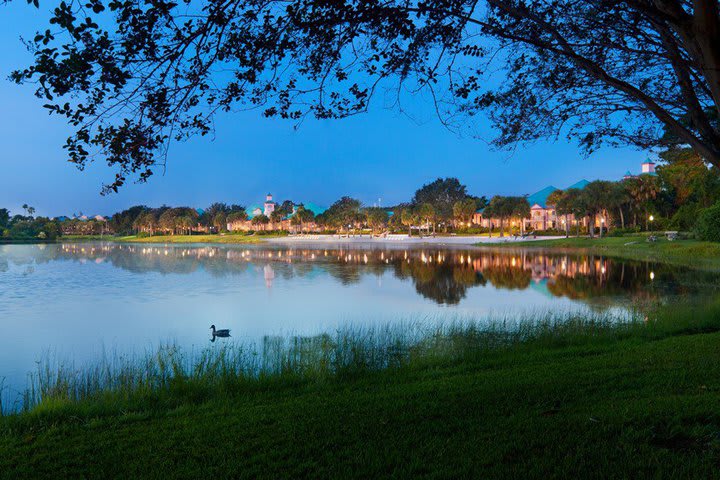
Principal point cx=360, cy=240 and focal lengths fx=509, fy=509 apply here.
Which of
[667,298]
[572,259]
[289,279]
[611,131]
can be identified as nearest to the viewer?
[611,131]

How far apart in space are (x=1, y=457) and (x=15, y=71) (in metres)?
3.43

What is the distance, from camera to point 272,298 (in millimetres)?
21359

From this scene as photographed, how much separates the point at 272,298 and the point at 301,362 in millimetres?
13066

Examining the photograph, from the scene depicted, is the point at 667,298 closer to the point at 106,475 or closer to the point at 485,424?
the point at 485,424

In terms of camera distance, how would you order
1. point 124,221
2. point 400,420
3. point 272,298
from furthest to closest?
point 124,221 → point 272,298 → point 400,420

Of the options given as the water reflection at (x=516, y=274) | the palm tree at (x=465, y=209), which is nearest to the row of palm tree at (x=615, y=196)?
the water reflection at (x=516, y=274)

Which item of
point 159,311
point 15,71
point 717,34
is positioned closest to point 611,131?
point 717,34

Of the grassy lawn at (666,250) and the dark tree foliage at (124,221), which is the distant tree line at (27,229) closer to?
the dark tree foliage at (124,221)

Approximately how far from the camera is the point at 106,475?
13.3 ft

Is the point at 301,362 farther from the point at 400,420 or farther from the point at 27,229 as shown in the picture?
the point at 27,229

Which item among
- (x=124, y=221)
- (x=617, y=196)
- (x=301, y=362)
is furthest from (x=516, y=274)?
(x=124, y=221)

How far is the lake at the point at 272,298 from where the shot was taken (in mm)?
14133

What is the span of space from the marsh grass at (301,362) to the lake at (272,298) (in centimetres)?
222

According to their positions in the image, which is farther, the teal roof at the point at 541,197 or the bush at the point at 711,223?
the teal roof at the point at 541,197
